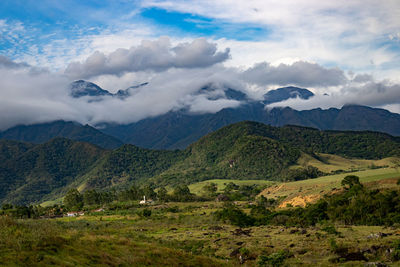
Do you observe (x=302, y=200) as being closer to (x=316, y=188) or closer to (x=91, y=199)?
(x=316, y=188)

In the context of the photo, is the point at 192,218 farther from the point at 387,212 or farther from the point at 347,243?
the point at 347,243

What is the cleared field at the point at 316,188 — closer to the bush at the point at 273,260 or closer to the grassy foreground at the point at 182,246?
the grassy foreground at the point at 182,246

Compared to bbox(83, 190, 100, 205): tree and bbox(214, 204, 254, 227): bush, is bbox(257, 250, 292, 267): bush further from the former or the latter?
bbox(83, 190, 100, 205): tree

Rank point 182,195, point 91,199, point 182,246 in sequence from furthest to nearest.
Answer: point 182,195 → point 91,199 → point 182,246

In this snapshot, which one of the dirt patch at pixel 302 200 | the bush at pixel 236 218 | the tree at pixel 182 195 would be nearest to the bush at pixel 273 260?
the bush at pixel 236 218

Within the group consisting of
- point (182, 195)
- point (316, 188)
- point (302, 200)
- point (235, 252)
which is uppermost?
point (235, 252)

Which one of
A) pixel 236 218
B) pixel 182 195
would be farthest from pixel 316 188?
pixel 182 195

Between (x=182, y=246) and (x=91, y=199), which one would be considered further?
(x=91, y=199)

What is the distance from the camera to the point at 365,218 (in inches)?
2970

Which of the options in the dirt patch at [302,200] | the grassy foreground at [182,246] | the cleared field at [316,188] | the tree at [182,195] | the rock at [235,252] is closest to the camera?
the grassy foreground at [182,246]

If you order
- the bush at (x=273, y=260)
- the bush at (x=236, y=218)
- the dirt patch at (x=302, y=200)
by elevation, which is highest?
the bush at (x=273, y=260)

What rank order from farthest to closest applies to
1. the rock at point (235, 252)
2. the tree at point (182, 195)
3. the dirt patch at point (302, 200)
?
the tree at point (182, 195) → the dirt patch at point (302, 200) → the rock at point (235, 252)

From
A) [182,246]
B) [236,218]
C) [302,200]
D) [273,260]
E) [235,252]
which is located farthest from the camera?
[302,200]

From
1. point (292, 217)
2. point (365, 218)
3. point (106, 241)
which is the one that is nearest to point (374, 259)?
point (106, 241)
